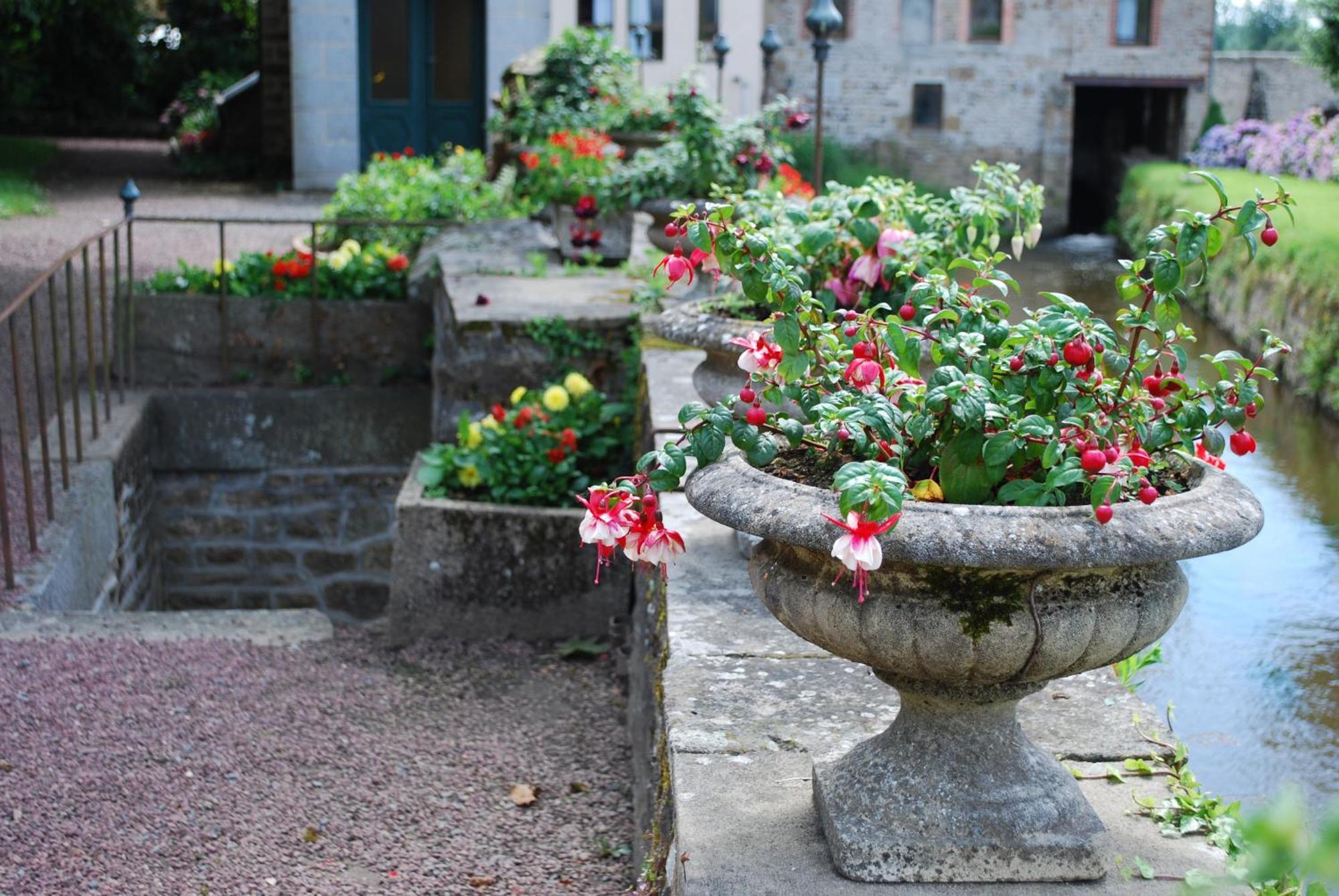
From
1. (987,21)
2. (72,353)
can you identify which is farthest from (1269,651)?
(987,21)

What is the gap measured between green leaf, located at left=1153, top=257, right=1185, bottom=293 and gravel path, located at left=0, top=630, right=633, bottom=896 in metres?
1.97

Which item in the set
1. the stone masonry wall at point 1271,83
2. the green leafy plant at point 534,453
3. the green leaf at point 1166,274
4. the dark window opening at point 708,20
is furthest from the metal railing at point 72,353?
the stone masonry wall at point 1271,83

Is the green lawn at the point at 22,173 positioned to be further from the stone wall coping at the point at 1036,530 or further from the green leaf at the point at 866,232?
the stone wall coping at the point at 1036,530

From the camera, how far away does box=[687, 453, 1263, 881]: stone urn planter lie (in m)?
1.88

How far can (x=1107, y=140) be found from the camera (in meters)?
26.8

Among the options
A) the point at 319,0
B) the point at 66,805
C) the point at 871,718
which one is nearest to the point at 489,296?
the point at 66,805

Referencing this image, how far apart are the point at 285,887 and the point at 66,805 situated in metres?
0.70

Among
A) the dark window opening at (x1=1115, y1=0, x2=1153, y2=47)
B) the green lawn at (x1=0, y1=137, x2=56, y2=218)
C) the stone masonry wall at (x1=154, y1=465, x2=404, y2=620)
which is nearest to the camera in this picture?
the stone masonry wall at (x1=154, y1=465, x2=404, y2=620)

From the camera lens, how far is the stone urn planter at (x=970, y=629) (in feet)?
6.18

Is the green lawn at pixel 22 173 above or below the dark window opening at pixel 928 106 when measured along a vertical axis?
below

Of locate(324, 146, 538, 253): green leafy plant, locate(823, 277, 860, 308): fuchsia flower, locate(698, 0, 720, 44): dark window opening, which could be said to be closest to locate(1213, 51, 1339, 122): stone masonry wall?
locate(698, 0, 720, 44): dark window opening

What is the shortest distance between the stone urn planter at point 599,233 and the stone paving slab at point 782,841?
19.0 feet

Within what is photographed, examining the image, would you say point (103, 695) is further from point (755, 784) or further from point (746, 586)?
point (755, 784)

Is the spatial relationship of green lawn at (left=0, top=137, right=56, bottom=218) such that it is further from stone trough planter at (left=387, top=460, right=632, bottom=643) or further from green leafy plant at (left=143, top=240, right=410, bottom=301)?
stone trough planter at (left=387, top=460, right=632, bottom=643)
